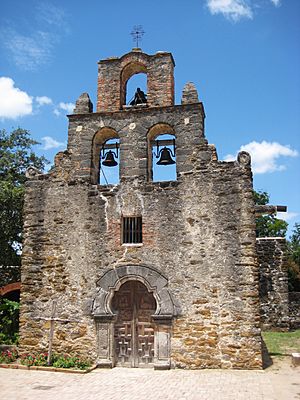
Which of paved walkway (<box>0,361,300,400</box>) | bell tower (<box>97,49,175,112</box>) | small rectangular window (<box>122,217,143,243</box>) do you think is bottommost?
paved walkway (<box>0,361,300,400</box>)

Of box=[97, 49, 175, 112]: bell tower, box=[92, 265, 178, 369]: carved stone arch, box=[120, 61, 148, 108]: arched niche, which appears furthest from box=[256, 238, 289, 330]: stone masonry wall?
box=[120, 61, 148, 108]: arched niche

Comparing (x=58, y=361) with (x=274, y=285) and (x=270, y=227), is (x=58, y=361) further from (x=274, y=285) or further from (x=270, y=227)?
(x=270, y=227)

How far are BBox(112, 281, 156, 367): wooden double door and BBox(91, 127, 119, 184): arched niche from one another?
3.16 meters

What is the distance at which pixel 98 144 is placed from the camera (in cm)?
1155

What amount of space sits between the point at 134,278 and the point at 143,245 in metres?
0.85

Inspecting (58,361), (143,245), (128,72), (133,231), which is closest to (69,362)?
(58,361)

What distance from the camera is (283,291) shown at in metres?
17.0

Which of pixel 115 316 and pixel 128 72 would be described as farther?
pixel 128 72

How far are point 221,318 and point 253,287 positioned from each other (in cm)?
105

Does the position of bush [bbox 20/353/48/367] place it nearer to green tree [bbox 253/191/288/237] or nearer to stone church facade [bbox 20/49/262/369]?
stone church facade [bbox 20/49/262/369]

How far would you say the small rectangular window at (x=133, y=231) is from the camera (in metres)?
10.4

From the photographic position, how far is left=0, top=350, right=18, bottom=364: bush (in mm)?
10172

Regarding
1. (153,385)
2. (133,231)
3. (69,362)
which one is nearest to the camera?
(153,385)

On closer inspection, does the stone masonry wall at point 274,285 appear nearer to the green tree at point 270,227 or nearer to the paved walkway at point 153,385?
the paved walkway at point 153,385
